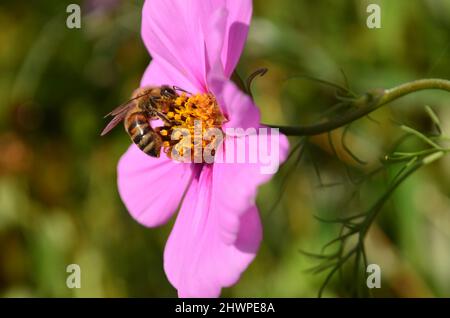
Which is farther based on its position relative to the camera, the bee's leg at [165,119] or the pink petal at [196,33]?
the bee's leg at [165,119]

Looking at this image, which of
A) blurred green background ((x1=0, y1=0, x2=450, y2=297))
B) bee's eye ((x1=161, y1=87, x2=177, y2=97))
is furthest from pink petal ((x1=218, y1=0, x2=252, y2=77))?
blurred green background ((x1=0, y1=0, x2=450, y2=297))

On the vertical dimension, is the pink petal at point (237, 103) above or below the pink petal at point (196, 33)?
below

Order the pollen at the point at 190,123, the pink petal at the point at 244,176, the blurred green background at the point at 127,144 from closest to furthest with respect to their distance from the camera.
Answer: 1. the pink petal at the point at 244,176
2. the pollen at the point at 190,123
3. the blurred green background at the point at 127,144

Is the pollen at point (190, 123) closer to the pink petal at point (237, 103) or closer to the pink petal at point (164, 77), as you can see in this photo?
the pink petal at point (164, 77)

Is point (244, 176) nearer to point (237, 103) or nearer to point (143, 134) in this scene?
point (237, 103)

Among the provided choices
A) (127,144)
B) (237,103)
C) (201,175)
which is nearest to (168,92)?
(201,175)

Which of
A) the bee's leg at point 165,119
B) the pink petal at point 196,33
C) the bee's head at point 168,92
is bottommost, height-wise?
the bee's leg at point 165,119

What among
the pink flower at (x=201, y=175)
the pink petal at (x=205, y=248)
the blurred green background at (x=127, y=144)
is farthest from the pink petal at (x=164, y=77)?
the blurred green background at (x=127, y=144)

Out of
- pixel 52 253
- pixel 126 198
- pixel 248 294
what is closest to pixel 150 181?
pixel 126 198
